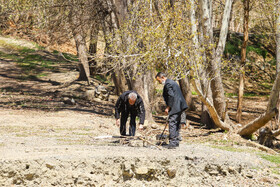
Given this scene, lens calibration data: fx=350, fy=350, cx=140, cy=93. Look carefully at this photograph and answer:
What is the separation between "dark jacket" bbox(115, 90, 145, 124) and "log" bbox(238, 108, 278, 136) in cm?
528

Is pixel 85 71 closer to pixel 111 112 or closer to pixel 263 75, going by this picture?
pixel 111 112

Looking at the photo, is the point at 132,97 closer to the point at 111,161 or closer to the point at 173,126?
the point at 173,126

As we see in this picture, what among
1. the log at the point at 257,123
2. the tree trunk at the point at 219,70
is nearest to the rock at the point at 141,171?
the tree trunk at the point at 219,70

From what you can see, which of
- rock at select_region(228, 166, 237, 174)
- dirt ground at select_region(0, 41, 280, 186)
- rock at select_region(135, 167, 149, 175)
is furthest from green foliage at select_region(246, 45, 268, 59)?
rock at select_region(135, 167, 149, 175)

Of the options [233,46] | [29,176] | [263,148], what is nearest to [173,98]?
[29,176]

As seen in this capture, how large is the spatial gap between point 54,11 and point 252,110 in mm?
12606

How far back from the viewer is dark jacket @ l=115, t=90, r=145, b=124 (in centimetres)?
896

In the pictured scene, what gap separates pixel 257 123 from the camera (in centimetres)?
1248

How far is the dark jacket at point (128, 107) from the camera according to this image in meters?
8.96

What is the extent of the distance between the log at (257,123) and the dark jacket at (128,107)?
5283 mm

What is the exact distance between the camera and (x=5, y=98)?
1830cm

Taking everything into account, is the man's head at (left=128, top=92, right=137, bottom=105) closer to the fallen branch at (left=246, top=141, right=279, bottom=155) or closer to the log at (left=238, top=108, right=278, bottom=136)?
the fallen branch at (left=246, top=141, right=279, bottom=155)

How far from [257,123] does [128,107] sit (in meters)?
5.60

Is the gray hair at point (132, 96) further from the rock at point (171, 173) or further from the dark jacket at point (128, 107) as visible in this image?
the rock at point (171, 173)
